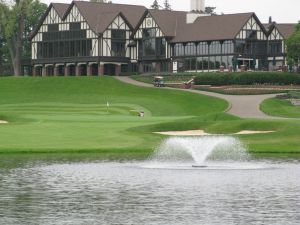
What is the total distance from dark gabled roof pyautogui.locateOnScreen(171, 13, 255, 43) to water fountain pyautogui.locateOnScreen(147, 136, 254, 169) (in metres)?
79.7

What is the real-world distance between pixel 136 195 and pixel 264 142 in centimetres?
2381

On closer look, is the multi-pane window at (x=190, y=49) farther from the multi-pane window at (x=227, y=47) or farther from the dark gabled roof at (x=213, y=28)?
the multi-pane window at (x=227, y=47)

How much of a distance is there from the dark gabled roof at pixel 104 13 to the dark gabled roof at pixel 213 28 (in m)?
10.5

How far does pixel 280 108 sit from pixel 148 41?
53347 mm

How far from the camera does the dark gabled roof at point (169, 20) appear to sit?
143000 millimetres

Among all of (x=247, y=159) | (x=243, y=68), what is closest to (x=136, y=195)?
(x=247, y=159)

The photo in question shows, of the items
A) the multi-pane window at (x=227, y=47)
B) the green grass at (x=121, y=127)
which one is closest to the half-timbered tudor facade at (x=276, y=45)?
the multi-pane window at (x=227, y=47)

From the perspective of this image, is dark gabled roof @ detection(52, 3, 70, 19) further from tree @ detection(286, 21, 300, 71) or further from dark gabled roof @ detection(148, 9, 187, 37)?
tree @ detection(286, 21, 300, 71)

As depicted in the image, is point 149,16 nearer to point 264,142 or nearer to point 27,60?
point 27,60

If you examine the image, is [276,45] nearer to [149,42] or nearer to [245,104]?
[149,42]

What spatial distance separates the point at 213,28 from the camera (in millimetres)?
138750

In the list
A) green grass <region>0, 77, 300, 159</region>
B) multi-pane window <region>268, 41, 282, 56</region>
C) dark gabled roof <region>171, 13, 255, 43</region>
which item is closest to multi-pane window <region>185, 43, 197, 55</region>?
dark gabled roof <region>171, 13, 255, 43</region>

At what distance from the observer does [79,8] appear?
14588cm

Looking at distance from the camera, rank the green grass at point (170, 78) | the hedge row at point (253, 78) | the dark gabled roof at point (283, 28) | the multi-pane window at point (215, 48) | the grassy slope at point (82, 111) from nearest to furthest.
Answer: the grassy slope at point (82, 111) → the hedge row at point (253, 78) → the green grass at point (170, 78) → the multi-pane window at point (215, 48) → the dark gabled roof at point (283, 28)
